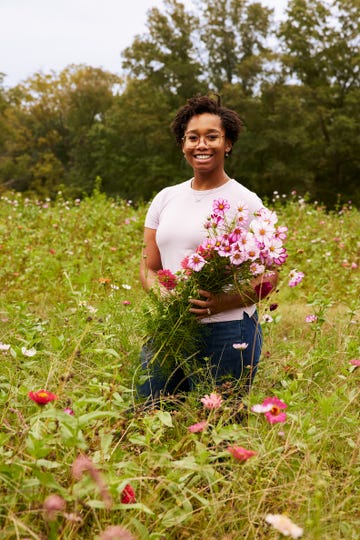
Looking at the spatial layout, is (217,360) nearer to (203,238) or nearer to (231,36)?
(203,238)

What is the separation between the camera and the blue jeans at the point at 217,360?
2.31 meters

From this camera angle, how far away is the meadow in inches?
57.7

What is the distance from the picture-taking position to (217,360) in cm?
234

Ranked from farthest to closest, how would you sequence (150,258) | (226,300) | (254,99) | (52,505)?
(254,99) → (150,258) → (226,300) → (52,505)

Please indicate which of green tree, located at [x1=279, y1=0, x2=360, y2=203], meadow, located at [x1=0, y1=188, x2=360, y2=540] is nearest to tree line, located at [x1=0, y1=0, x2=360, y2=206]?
green tree, located at [x1=279, y1=0, x2=360, y2=203]

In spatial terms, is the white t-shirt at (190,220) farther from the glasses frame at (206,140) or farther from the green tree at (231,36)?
the green tree at (231,36)

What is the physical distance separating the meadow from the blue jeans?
0.08 m

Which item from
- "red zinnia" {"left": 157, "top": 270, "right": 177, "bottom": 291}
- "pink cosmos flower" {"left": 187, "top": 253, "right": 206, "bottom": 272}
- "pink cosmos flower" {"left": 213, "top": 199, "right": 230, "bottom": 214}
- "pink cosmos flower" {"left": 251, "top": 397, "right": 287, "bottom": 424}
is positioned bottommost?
"pink cosmos flower" {"left": 251, "top": 397, "right": 287, "bottom": 424}

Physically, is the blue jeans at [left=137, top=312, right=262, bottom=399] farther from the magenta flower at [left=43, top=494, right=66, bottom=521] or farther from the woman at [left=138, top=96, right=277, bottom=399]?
the magenta flower at [left=43, top=494, right=66, bottom=521]

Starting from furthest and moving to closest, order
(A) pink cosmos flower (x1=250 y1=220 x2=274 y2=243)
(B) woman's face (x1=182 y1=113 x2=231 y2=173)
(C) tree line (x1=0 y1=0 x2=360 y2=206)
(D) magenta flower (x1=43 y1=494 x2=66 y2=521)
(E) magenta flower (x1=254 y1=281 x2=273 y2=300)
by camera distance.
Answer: (C) tree line (x1=0 y1=0 x2=360 y2=206), (B) woman's face (x1=182 y1=113 x2=231 y2=173), (E) magenta flower (x1=254 y1=281 x2=273 y2=300), (A) pink cosmos flower (x1=250 y1=220 x2=274 y2=243), (D) magenta flower (x1=43 y1=494 x2=66 y2=521)

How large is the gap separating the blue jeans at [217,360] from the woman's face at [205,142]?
665 mm

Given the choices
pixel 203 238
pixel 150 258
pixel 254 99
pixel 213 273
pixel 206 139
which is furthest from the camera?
pixel 254 99

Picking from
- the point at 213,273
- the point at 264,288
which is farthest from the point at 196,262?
the point at 264,288

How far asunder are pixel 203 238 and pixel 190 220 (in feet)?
0.34
